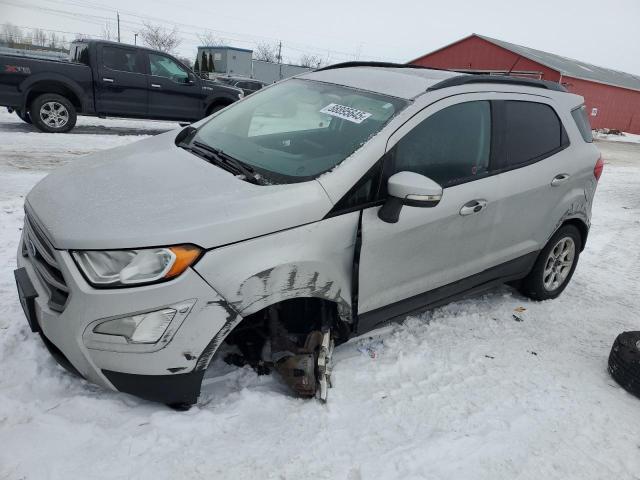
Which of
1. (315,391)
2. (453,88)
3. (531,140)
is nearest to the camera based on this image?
(315,391)

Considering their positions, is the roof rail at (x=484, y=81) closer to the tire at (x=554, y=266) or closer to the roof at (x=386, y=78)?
the roof at (x=386, y=78)

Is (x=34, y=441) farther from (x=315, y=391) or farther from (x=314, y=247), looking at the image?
(x=314, y=247)

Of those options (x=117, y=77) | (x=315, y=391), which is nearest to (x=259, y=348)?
(x=315, y=391)

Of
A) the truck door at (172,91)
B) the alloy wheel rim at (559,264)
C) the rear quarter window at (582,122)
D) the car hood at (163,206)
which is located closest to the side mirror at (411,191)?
the car hood at (163,206)

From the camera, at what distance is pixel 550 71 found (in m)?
26.1

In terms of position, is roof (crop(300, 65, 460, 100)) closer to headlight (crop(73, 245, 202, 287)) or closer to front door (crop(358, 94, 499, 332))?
front door (crop(358, 94, 499, 332))

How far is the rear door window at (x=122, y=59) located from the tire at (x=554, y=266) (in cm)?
916

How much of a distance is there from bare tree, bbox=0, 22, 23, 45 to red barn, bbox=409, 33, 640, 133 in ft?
113

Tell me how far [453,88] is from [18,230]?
3.95m

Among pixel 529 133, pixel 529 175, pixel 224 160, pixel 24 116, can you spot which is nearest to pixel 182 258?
pixel 224 160

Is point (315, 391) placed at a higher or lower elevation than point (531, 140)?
lower

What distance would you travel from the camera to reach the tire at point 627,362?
9.91ft

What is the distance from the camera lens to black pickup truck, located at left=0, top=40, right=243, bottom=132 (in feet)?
29.3

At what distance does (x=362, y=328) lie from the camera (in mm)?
2834
